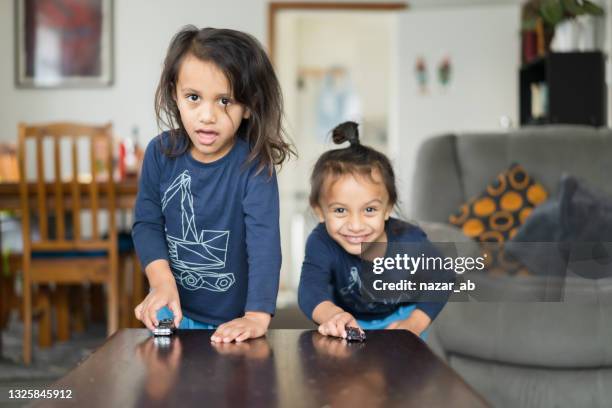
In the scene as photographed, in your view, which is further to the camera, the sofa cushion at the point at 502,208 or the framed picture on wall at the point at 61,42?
the framed picture on wall at the point at 61,42

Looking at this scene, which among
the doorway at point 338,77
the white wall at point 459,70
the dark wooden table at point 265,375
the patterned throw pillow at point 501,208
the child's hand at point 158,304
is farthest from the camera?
the doorway at point 338,77

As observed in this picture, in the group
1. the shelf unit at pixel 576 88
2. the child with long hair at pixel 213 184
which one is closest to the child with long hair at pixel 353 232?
the child with long hair at pixel 213 184

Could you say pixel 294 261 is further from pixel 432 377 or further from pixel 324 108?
pixel 432 377

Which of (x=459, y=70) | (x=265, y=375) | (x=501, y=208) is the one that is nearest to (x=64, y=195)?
(x=501, y=208)

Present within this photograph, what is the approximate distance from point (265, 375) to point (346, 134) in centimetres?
81

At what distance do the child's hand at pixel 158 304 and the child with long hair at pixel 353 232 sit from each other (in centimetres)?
27

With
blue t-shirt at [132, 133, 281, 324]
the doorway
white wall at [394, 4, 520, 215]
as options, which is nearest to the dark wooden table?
blue t-shirt at [132, 133, 281, 324]

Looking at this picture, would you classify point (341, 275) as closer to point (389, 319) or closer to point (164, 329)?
point (389, 319)

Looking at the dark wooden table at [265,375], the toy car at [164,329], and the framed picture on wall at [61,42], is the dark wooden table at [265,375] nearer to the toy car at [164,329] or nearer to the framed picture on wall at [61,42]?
the toy car at [164,329]

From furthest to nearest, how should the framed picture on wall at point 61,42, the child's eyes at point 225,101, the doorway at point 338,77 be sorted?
the doorway at point 338,77 → the framed picture on wall at point 61,42 → the child's eyes at point 225,101

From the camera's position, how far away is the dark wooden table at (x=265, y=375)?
0.72 m

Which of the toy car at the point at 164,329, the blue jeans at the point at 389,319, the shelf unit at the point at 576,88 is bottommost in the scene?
the blue jeans at the point at 389,319

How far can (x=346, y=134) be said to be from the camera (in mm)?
1541

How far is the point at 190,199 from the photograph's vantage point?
1316 mm
